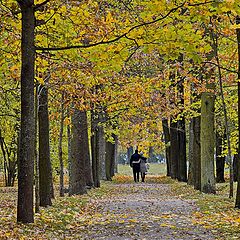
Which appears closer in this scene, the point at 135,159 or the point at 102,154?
the point at 102,154

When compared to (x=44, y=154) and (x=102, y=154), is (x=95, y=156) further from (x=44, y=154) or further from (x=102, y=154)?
(x=44, y=154)

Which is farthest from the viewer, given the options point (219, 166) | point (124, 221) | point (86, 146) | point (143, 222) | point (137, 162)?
point (137, 162)

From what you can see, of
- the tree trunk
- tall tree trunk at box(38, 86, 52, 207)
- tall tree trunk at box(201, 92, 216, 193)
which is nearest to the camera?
tall tree trunk at box(38, 86, 52, 207)

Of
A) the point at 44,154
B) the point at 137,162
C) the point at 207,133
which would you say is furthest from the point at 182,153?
the point at 44,154

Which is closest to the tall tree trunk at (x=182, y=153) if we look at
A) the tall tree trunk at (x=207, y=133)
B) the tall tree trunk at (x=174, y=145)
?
the tall tree trunk at (x=174, y=145)

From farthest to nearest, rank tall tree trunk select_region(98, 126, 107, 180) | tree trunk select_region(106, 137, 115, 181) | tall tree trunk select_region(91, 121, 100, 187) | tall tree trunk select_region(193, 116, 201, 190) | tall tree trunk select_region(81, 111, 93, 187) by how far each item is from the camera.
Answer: tree trunk select_region(106, 137, 115, 181)
tall tree trunk select_region(98, 126, 107, 180)
tall tree trunk select_region(91, 121, 100, 187)
tall tree trunk select_region(193, 116, 201, 190)
tall tree trunk select_region(81, 111, 93, 187)

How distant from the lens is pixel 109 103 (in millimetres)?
24750

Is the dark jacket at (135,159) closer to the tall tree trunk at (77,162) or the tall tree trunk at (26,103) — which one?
the tall tree trunk at (77,162)

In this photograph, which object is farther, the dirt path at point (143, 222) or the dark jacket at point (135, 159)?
the dark jacket at point (135, 159)

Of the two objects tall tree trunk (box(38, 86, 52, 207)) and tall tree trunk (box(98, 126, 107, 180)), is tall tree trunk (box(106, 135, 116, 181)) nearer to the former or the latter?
tall tree trunk (box(98, 126, 107, 180))

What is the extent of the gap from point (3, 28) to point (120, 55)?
2.46m

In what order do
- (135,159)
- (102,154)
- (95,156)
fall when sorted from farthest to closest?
(135,159)
(102,154)
(95,156)

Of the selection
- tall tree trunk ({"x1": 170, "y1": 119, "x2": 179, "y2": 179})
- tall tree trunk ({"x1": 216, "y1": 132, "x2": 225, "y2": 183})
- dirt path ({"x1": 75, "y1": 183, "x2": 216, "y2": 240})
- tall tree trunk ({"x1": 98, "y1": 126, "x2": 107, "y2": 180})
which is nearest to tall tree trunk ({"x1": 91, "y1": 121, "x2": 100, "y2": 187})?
tall tree trunk ({"x1": 98, "y1": 126, "x2": 107, "y2": 180})

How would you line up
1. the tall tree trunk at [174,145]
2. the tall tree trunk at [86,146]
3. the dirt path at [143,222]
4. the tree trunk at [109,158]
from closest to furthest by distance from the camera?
the dirt path at [143,222]
the tall tree trunk at [86,146]
the tall tree trunk at [174,145]
the tree trunk at [109,158]
